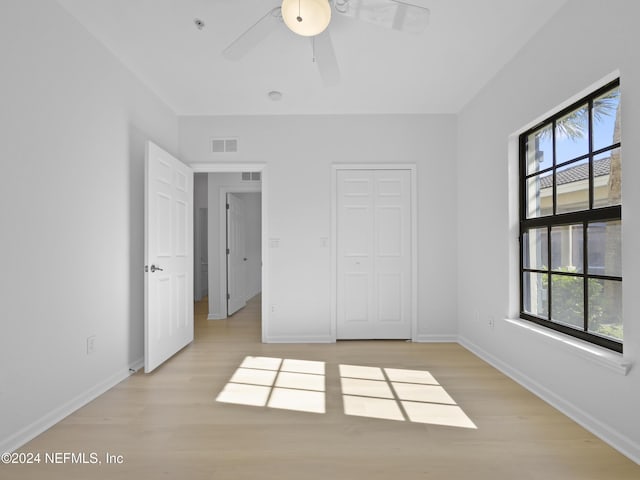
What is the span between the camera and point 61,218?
2.26 meters

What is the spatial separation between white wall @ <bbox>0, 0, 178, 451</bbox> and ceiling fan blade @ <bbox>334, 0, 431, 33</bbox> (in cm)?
186

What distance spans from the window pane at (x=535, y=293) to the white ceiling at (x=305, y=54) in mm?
1837

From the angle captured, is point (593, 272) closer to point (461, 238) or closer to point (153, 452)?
point (461, 238)

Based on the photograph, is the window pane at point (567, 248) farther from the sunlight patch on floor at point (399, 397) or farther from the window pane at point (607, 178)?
the sunlight patch on floor at point (399, 397)

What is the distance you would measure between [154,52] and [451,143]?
3.19 meters

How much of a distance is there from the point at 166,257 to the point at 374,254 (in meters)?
2.26

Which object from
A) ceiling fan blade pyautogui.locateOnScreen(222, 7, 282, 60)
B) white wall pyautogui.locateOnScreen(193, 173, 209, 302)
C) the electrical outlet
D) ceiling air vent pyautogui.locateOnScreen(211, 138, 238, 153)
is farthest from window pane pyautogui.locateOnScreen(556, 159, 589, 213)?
white wall pyautogui.locateOnScreen(193, 173, 209, 302)

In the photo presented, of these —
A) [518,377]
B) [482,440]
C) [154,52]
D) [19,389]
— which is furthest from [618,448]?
[154,52]

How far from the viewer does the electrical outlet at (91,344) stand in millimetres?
2504

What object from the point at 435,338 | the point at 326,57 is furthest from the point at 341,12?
the point at 435,338

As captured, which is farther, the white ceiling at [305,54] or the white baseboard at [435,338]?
the white baseboard at [435,338]

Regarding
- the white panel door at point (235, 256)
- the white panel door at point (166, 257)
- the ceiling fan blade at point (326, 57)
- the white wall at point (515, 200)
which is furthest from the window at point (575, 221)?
the white panel door at point (235, 256)

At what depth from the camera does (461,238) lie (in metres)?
3.95

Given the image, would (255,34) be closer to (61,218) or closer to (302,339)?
(61,218)
